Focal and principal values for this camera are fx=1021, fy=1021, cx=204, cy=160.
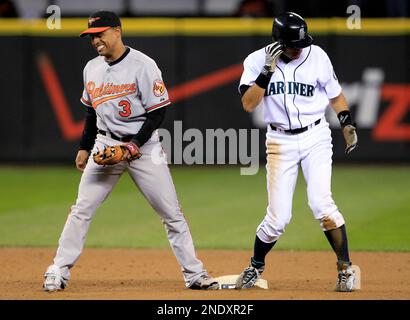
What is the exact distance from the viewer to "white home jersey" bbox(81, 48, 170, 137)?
6.87 m

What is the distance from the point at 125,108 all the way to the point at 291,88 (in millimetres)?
1138

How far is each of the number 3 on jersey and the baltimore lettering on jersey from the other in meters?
0.95

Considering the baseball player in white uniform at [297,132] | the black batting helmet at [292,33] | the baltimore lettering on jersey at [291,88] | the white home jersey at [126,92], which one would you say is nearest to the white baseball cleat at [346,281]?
the baseball player in white uniform at [297,132]

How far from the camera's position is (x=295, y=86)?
696 centimetres

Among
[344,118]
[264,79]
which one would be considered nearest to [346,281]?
[344,118]

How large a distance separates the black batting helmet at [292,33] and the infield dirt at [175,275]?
1.69 meters

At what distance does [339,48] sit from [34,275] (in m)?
9.15

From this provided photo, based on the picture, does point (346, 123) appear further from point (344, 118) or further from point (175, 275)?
point (175, 275)

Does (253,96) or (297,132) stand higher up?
(253,96)

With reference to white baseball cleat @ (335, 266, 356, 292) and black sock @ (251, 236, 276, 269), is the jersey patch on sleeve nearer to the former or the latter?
black sock @ (251, 236, 276, 269)

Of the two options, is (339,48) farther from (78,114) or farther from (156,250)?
(156,250)

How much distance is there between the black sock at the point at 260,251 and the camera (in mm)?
7124

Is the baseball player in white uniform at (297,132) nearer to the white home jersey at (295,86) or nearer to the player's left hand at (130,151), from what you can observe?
the white home jersey at (295,86)

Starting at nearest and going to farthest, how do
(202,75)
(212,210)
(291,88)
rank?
(291,88)
(212,210)
(202,75)
